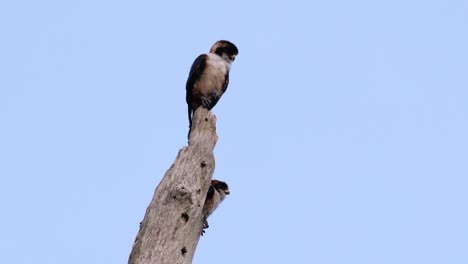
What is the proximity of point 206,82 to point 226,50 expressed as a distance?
0.72 metres

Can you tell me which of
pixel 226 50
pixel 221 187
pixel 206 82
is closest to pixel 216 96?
pixel 206 82

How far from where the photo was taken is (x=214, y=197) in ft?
20.5

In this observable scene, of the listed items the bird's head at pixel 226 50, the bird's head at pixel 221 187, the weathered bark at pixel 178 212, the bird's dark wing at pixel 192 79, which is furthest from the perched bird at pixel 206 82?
the weathered bark at pixel 178 212

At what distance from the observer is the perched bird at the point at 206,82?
895 centimetres

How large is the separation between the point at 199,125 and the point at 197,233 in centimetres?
106

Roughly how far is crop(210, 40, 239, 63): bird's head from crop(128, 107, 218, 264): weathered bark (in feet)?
11.7

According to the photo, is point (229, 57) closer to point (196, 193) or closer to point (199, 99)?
point (199, 99)

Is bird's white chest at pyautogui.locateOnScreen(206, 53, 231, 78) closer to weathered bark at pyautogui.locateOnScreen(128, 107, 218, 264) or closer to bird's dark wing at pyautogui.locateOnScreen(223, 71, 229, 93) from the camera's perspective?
bird's dark wing at pyautogui.locateOnScreen(223, 71, 229, 93)

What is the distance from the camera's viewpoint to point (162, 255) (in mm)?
5191

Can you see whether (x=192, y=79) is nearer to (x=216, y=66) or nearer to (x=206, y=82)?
(x=206, y=82)

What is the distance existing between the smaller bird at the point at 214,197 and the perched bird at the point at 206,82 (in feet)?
7.26

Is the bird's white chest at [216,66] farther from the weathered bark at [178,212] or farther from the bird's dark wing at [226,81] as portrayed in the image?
the weathered bark at [178,212]

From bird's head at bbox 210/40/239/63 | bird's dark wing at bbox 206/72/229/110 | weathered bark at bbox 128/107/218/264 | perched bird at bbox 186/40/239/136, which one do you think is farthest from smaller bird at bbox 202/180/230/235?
bird's head at bbox 210/40/239/63

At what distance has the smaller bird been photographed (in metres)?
6.01
